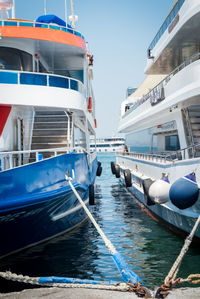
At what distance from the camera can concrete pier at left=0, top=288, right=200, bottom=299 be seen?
4395 mm

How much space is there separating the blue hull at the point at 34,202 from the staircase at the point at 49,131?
2.33m

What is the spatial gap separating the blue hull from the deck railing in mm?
2401

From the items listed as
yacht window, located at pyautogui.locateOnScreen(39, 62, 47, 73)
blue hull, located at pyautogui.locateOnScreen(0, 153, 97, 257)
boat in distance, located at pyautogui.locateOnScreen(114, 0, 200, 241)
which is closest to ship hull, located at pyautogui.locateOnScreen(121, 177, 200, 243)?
boat in distance, located at pyautogui.locateOnScreen(114, 0, 200, 241)

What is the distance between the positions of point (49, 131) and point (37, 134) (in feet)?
1.53

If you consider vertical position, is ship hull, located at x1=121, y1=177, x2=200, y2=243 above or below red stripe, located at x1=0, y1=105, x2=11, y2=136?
below

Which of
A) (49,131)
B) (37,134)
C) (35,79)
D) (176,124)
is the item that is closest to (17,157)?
(37,134)

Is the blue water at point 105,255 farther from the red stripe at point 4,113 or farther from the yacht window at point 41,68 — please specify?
the yacht window at point 41,68

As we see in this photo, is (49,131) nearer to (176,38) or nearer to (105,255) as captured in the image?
(105,255)

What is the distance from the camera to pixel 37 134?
41.6ft

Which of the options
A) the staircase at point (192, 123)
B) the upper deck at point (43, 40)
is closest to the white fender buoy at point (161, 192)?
the staircase at point (192, 123)

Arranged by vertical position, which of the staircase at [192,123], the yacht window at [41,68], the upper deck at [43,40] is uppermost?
the upper deck at [43,40]

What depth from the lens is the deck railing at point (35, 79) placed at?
9609 millimetres

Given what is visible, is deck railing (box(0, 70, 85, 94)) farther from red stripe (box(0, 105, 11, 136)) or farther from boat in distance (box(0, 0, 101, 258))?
red stripe (box(0, 105, 11, 136))

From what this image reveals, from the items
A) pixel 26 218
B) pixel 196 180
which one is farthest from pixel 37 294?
pixel 196 180
